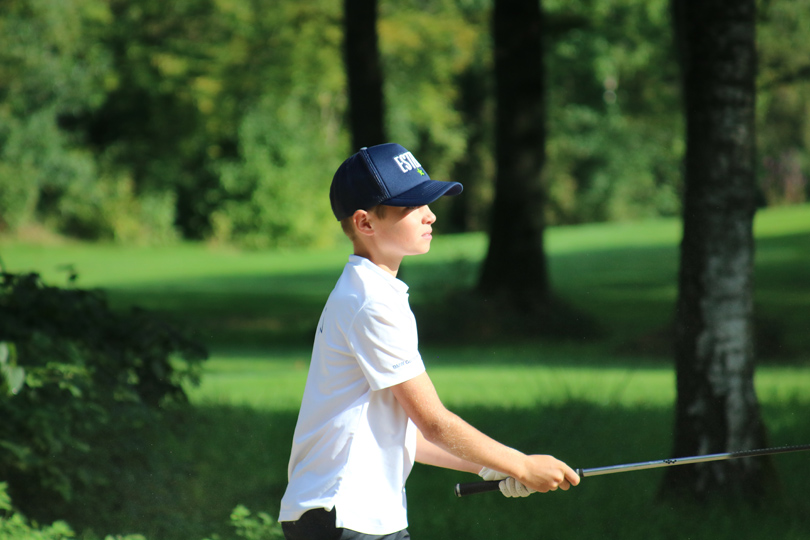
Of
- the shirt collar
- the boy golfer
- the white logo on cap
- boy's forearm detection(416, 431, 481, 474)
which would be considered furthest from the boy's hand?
the white logo on cap

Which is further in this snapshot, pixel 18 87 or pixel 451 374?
pixel 18 87

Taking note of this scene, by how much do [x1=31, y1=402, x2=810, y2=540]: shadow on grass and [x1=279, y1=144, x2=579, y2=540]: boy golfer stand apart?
2.47 meters

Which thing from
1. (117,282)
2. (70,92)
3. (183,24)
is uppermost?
(183,24)

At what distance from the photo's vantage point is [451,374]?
30.9ft

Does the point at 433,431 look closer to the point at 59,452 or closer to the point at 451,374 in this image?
the point at 59,452

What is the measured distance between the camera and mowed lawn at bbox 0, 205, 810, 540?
15.7 feet

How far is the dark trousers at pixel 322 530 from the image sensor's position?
2.29 metres

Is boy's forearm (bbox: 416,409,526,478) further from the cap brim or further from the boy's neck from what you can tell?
the cap brim

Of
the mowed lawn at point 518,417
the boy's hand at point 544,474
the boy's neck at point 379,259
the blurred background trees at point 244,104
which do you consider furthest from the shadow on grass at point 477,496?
the blurred background trees at point 244,104

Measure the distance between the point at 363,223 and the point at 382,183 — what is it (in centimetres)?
12

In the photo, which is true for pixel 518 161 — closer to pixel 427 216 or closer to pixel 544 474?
pixel 427 216

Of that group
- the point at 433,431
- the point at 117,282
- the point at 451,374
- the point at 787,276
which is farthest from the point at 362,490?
the point at 117,282

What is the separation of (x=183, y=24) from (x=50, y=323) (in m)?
27.0

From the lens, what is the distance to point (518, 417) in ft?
22.0
